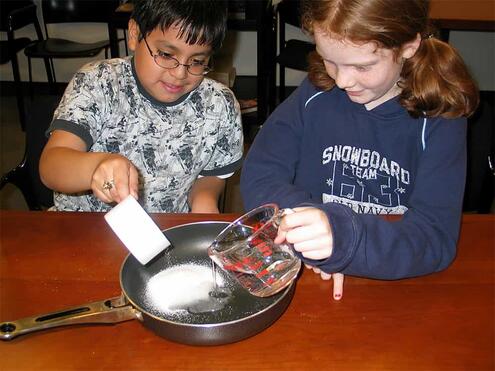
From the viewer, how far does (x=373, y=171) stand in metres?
1.08

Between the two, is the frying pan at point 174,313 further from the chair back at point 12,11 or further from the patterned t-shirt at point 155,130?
the chair back at point 12,11

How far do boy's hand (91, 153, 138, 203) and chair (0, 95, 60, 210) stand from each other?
491mm

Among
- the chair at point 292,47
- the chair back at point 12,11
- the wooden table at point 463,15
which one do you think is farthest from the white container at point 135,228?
the chair back at point 12,11

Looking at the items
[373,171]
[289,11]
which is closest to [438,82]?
[373,171]

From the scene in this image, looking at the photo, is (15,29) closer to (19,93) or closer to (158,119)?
(19,93)

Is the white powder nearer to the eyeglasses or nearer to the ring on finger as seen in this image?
the ring on finger

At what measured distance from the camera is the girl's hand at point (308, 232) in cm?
70

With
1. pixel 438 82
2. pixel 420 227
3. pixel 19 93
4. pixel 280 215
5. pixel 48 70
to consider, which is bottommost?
pixel 19 93

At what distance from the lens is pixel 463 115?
38.7 inches

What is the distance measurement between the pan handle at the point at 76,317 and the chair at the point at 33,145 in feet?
2.01

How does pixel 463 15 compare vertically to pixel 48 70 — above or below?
above

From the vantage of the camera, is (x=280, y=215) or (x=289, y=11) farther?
(x=289, y=11)

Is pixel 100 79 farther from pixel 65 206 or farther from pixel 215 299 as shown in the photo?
pixel 215 299

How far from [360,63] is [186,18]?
40 centimetres
